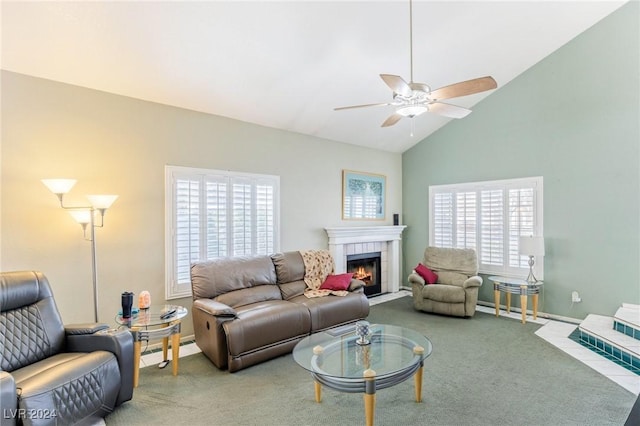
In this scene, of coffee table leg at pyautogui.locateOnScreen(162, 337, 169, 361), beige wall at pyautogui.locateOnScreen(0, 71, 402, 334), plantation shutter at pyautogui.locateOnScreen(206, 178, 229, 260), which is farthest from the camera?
plantation shutter at pyautogui.locateOnScreen(206, 178, 229, 260)

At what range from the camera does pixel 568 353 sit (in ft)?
11.6

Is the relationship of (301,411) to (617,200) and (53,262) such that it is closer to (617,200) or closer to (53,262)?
(53,262)

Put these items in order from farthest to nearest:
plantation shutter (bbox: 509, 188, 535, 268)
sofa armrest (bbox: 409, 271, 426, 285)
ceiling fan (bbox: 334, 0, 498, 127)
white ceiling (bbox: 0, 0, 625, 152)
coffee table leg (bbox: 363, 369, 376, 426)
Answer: sofa armrest (bbox: 409, 271, 426, 285), plantation shutter (bbox: 509, 188, 535, 268), white ceiling (bbox: 0, 0, 625, 152), ceiling fan (bbox: 334, 0, 498, 127), coffee table leg (bbox: 363, 369, 376, 426)

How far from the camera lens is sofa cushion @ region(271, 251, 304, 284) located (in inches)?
170

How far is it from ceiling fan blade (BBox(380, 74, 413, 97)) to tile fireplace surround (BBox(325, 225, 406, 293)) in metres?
Result: 3.06

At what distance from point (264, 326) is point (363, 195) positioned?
350 cm

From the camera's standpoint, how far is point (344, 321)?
162 inches

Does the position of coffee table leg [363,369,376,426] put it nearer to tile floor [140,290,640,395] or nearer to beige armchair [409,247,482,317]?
tile floor [140,290,640,395]

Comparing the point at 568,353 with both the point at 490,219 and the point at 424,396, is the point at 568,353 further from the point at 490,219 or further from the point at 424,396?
the point at 490,219

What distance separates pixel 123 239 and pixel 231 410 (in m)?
2.19

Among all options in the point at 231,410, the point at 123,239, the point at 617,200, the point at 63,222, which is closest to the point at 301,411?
the point at 231,410

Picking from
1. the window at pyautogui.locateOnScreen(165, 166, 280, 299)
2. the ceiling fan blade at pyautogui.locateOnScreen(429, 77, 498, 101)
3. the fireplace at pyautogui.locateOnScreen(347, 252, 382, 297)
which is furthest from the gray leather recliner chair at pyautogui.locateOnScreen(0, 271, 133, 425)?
the fireplace at pyautogui.locateOnScreen(347, 252, 382, 297)

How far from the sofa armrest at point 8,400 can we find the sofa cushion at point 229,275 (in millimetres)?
1841

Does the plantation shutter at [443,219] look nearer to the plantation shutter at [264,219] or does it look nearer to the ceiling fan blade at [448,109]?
the ceiling fan blade at [448,109]
